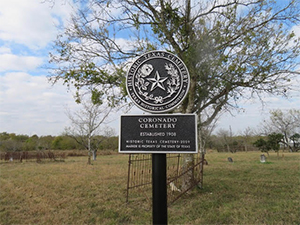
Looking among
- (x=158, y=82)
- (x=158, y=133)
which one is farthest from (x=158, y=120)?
(x=158, y=82)

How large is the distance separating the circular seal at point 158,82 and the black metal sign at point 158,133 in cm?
17

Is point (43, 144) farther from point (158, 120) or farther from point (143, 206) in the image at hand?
point (158, 120)

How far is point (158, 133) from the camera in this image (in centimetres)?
309

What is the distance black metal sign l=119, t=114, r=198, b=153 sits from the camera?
3.01 metres

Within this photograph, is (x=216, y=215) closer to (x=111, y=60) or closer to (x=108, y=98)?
(x=108, y=98)

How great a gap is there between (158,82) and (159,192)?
1509 mm

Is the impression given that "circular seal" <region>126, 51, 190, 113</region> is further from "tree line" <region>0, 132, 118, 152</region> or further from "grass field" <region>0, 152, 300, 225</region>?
"tree line" <region>0, 132, 118, 152</region>

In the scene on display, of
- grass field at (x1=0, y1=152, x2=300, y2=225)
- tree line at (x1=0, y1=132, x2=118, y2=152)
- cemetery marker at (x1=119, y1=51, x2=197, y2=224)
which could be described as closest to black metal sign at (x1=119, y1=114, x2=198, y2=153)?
cemetery marker at (x1=119, y1=51, x2=197, y2=224)

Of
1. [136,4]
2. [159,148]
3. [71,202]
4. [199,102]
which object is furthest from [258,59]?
[71,202]

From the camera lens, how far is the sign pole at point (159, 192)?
2934 millimetres

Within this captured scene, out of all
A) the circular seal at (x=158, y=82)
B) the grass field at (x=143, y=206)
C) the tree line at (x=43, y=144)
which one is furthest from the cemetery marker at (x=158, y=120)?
the tree line at (x=43, y=144)

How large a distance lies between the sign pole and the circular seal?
706 millimetres

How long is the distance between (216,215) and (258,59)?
4806 mm

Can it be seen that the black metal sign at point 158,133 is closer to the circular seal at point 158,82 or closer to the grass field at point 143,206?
the circular seal at point 158,82
